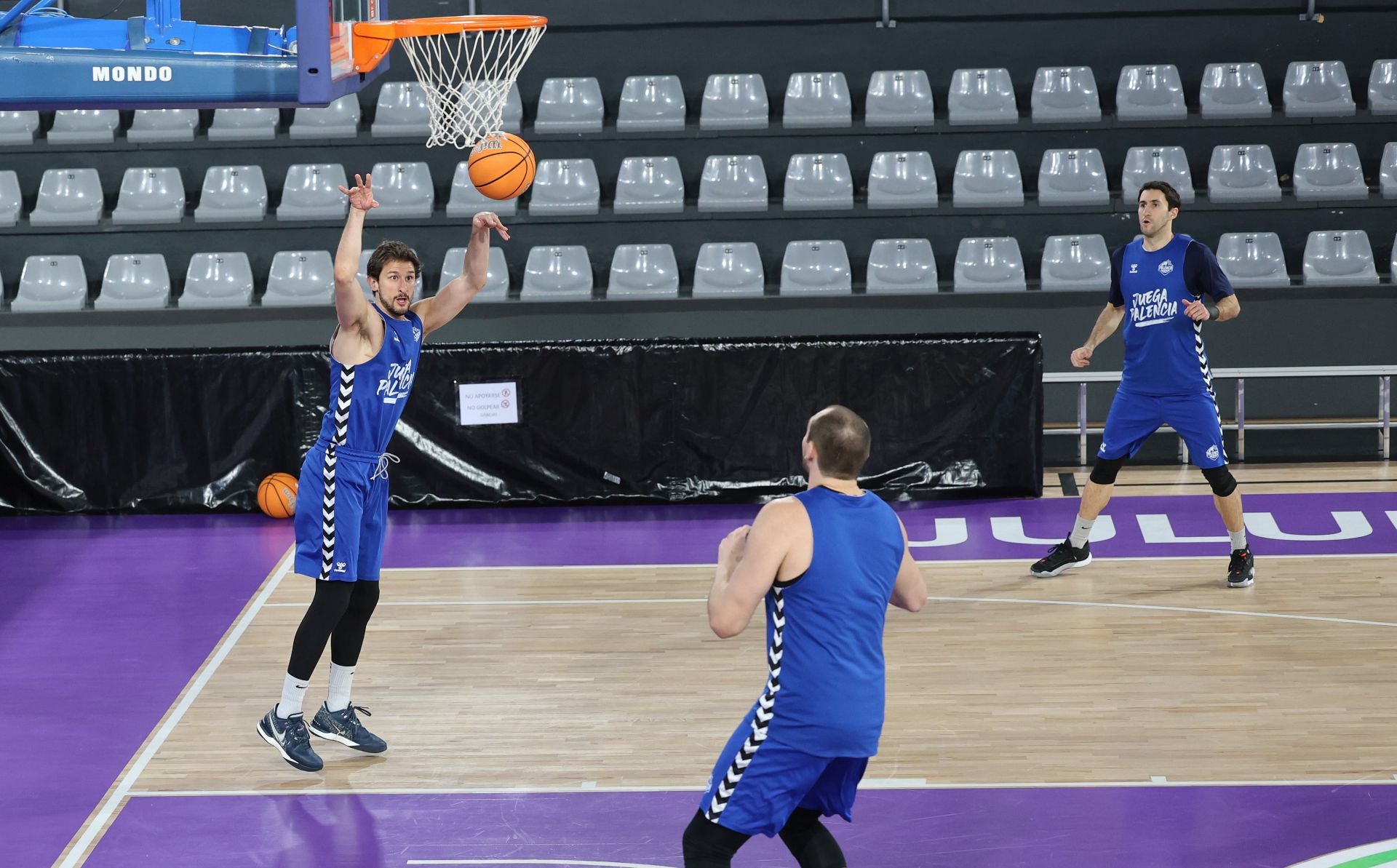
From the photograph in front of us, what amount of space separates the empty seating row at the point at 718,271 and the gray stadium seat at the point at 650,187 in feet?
1.30

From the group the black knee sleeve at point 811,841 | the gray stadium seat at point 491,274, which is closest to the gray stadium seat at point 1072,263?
the gray stadium seat at point 491,274

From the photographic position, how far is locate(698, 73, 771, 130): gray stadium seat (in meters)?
13.2

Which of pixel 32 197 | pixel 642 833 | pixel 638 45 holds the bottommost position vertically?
pixel 642 833

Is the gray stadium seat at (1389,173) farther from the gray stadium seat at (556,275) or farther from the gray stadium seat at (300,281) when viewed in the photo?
the gray stadium seat at (300,281)

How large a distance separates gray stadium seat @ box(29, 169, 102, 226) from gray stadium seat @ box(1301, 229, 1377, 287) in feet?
33.2

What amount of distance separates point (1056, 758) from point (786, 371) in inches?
183

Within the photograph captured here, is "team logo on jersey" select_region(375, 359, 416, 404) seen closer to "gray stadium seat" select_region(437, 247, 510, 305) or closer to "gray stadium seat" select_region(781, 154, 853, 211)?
"gray stadium seat" select_region(437, 247, 510, 305)

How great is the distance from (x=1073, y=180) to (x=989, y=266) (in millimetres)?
1105

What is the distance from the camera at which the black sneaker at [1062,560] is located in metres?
8.14

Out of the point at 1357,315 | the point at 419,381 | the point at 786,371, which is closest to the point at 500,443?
the point at 419,381

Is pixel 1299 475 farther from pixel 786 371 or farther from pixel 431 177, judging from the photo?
pixel 431 177

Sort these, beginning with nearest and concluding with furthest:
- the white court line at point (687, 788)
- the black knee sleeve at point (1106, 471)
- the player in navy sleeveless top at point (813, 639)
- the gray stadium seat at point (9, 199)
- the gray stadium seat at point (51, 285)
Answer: the player in navy sleeveless top at point (813, 639), the white court line at point (687, 788), the black knee sleeve at point (1106, 471), the gray stadium seat at point (51, 285), the gray stadium seat at point (9, 199)

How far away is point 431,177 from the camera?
13.3m

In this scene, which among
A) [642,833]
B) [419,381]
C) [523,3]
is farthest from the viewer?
[523,3]
